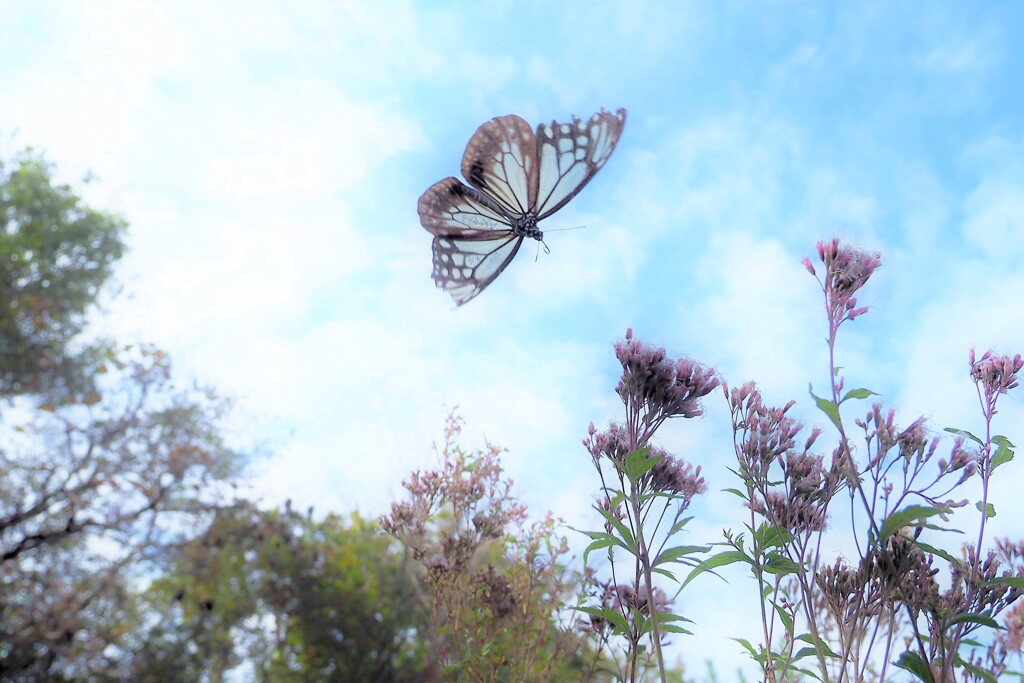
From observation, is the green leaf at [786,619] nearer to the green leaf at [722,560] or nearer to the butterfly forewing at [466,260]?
the green leaf at [722,560]

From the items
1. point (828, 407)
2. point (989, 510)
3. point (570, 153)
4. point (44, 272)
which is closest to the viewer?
point (828, 407)

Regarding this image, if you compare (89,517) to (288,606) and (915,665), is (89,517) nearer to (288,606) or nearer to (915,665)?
(288,606)

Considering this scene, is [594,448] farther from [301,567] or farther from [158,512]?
[158,512]

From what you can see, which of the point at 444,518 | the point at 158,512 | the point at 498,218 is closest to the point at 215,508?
the point at 158,512

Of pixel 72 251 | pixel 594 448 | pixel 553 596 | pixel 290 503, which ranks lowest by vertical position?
pixel 553 596

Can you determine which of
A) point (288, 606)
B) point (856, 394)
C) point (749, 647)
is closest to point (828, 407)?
point (856, 394)

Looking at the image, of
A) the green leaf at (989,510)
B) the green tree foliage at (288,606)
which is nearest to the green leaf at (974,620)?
the green leaf at (989,510)
